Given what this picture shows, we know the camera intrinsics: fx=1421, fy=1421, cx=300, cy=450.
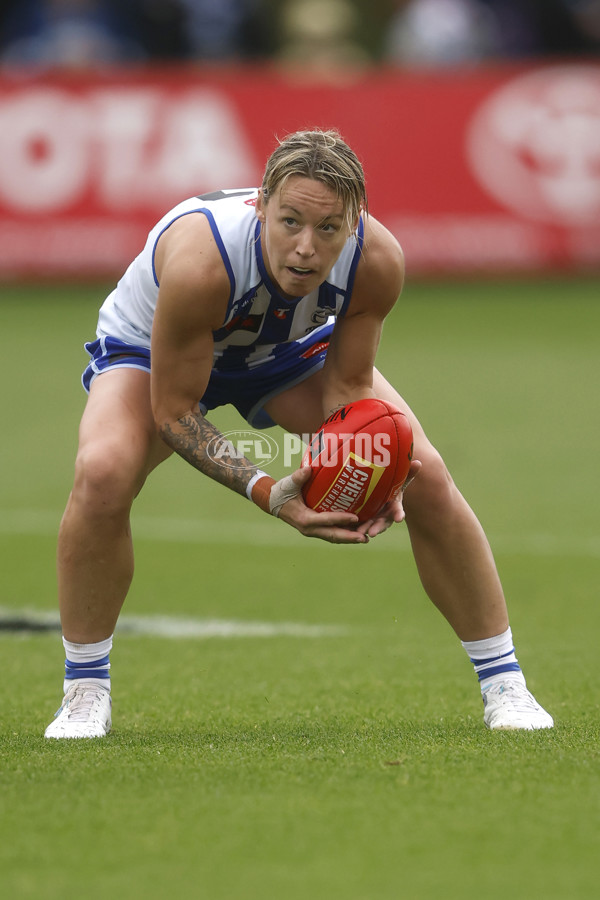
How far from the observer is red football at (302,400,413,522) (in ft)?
13.4

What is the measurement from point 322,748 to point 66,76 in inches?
424

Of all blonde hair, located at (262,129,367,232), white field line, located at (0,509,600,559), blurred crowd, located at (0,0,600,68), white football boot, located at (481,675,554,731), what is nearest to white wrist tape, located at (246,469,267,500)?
blonde hair, located at (262,129,367,232)

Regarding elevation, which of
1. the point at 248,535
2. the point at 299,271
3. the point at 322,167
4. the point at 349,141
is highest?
the point at 322,167

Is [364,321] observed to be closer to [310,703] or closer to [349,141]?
[310,703]

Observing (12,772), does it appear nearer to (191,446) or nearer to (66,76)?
(191,446)

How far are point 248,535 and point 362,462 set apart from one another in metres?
3.83

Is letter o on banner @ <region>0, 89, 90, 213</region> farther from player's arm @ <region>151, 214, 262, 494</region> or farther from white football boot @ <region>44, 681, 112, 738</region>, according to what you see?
white football boot @ <region>44, 681, 112, 738</region>

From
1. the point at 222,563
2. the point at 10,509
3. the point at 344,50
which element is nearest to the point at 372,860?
the point at 222,563

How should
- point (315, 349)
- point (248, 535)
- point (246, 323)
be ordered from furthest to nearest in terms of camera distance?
point (248, 535) < point (315, 349) < point (246, 323)

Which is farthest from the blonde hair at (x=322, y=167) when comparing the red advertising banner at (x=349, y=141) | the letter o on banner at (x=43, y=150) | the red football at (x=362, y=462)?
the letter o on banner at (x=43, y=150)

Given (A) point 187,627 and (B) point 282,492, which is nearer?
(B) point 282,492

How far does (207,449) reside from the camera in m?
4.28

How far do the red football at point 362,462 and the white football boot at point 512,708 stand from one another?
2.54ft

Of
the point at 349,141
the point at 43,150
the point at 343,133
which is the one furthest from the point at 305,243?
the point at 43,150
